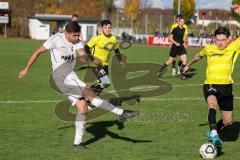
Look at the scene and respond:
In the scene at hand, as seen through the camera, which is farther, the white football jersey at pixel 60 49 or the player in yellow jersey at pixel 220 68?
the white football jersey at pixel 60 49

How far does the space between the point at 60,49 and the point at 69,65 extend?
0.32m

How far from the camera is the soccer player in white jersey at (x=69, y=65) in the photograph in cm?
816

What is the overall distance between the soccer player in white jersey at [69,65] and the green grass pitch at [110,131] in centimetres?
52

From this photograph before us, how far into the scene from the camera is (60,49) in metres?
8.27

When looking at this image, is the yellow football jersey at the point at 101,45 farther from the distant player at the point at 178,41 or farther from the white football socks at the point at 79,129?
the distant player at the point at 178,41

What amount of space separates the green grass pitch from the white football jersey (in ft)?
4.42

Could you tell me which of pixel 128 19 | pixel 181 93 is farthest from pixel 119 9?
pixel 181 93

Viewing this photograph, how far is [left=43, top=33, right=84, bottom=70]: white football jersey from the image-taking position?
8250 mm

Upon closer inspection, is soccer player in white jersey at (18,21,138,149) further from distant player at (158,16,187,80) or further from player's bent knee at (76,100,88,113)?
distant player at (158,16,187,80)

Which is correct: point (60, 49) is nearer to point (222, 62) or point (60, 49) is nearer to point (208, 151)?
point (222, 62)

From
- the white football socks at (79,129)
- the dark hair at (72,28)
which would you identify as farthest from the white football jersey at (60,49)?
the white football socks at (79,129)

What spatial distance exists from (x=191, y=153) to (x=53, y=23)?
68824 mm

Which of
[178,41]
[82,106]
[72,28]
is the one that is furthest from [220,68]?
[178,41]

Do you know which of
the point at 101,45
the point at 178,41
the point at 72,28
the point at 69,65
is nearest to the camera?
the point at 72,28
